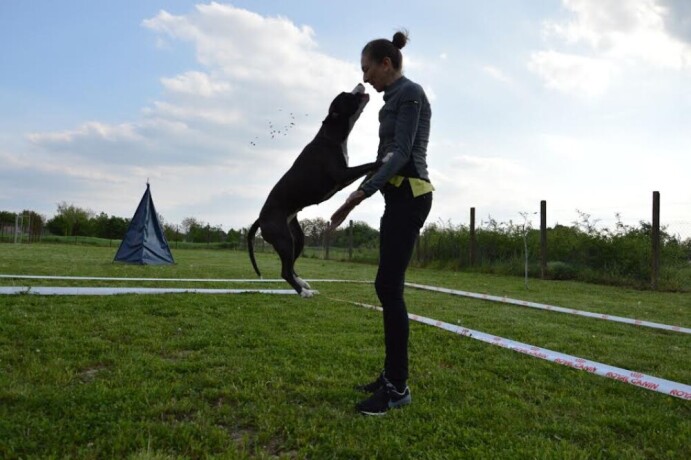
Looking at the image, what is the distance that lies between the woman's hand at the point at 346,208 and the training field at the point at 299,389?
1.06 metres

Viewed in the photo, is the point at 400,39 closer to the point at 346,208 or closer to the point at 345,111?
the point at 345,111

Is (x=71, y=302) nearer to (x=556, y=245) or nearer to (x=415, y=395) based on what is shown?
(x=415, y=395)

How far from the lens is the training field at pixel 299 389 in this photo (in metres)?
2.33

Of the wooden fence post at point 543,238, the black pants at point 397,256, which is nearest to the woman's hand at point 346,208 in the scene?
the black pants at point 397,256

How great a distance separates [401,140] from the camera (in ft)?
8.58

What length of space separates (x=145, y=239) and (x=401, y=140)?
40.2 ft

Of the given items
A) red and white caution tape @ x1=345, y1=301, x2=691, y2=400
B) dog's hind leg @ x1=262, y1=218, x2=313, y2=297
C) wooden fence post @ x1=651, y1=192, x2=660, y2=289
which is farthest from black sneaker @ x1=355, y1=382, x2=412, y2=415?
wooden fence post @ x1=651, y1=192, x2=660, y2=289

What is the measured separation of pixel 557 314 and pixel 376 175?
18.6 ft

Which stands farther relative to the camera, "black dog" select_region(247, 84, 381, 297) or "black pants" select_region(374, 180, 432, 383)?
"black pants" select_region(374, 180, 432, 383)

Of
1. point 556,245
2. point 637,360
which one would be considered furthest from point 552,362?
point 556,245

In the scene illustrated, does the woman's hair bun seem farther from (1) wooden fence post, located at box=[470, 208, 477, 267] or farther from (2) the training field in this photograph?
(1) wooden fence post, located at box=[470, 208, 477, 267]

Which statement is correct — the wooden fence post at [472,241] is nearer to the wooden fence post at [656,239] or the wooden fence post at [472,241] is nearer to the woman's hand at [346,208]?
the wooden fence post at [656,239]

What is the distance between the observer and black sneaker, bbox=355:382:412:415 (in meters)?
2.72

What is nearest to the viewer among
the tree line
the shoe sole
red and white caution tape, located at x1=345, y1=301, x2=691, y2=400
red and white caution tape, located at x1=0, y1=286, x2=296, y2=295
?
the shoe sole
